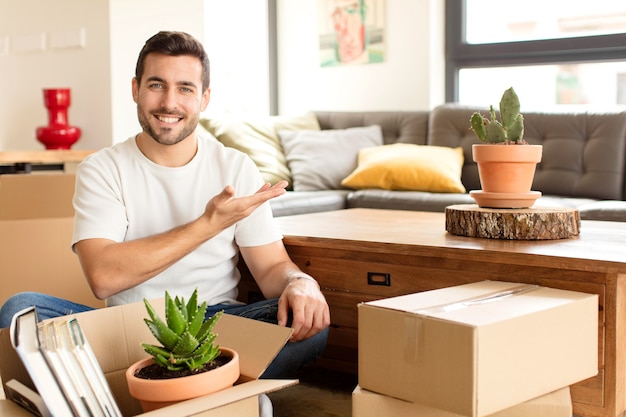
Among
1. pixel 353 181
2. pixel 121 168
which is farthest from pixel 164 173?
pixel 353 181

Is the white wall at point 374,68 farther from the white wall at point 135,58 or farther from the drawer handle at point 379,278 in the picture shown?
the drawer handle at point 379,278

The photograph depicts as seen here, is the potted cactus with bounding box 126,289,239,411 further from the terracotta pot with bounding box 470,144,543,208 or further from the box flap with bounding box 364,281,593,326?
the terracotta pot with bounding box 470,144,543,208

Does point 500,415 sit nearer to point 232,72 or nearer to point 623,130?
point 623,130

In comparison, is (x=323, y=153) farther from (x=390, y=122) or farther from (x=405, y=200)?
(x=405, y=200)

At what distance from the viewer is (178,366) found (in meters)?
1.45

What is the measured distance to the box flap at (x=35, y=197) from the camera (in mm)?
2854

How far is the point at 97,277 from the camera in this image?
1919 mm

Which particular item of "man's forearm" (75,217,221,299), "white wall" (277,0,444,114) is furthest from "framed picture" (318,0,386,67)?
"man's forearm" (75,217,221,299)

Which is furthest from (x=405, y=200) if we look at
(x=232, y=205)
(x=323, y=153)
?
(x=232, y=205)

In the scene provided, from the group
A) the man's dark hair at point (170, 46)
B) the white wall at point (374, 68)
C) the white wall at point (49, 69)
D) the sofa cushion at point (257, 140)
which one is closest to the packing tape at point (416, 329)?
the man's dark hair at point (170, 46)

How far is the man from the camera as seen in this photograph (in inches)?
76.6

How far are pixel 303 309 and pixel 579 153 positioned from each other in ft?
8.41

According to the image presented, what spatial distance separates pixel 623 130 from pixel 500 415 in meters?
2.78

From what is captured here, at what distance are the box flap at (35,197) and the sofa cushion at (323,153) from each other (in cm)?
177
